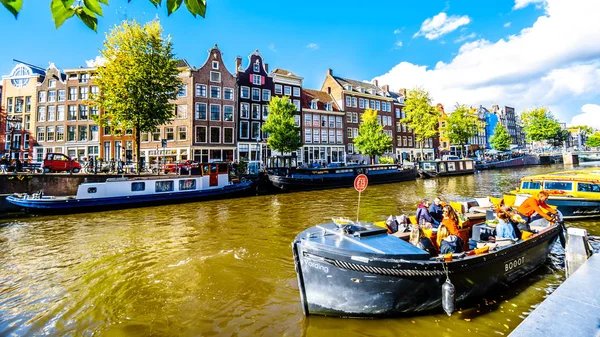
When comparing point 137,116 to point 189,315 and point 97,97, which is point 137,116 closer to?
point 97,97

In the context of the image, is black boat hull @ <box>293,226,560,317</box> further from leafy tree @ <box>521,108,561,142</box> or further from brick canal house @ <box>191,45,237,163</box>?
leafy tree @ <box>521,108,561,142</box>

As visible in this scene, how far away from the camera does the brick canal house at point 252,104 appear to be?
3959 cm

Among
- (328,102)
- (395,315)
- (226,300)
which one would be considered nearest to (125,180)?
(226,300)

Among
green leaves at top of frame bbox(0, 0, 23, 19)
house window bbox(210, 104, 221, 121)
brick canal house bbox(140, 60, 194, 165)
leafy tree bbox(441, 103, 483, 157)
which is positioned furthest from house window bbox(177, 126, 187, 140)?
leafy tree bbox(441, 103, 483, 157)

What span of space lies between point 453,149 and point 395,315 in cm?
7812

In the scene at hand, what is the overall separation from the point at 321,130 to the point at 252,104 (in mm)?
12835

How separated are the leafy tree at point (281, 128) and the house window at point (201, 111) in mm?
8934

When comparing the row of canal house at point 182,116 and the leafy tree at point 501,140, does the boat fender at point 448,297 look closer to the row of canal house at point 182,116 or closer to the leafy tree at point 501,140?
the row of canal house at point 182,116

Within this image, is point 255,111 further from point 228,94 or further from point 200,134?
point 200,134

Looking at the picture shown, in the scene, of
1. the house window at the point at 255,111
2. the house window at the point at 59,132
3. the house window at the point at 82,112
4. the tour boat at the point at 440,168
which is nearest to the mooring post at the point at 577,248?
the tour boat at the point at 440,168

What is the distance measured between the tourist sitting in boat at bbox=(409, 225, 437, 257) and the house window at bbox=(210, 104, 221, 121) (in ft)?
114

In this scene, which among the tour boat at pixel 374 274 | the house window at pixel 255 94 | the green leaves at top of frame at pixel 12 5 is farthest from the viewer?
the house window at pixel 255 94

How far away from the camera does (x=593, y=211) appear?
12797mm

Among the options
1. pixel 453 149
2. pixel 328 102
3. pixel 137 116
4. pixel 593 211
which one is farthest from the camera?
pixel 453 149
